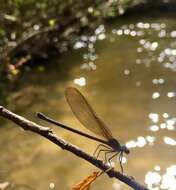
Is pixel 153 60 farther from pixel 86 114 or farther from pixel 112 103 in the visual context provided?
pixel 86 114

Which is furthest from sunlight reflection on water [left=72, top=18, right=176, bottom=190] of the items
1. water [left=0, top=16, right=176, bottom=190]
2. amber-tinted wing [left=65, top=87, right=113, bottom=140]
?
amber-tinted wing [left=65, top=87, right=113, bottom=140]

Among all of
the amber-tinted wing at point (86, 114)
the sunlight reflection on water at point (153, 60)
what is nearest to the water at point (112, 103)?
the sunlight reflection on water at point (153, 60)

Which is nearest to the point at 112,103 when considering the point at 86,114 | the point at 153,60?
the point at 153,60

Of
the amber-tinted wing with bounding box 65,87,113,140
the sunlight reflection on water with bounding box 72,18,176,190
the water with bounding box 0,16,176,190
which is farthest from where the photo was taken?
the water with bounding box 0,16,176,190

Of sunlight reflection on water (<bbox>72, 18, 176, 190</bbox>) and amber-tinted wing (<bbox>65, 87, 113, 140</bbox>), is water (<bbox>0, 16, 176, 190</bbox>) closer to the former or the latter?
sunlight reflection on water (<bbox>72, 18, 176, 190</bbox>)

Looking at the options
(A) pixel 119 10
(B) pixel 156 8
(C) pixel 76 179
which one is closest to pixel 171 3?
(B) pixel 156 8

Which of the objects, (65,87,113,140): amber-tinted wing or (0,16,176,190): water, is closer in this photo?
(65,87,113,140): amber-tinted wing

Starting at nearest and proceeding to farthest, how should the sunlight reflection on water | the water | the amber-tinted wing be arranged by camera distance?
the amber-tinted wing
the sunlight reflection on water
the water
